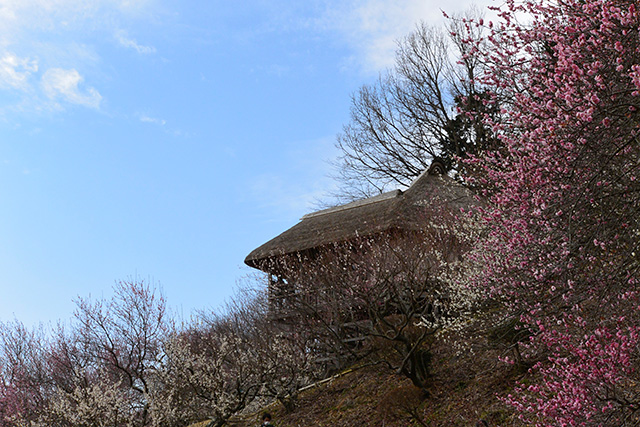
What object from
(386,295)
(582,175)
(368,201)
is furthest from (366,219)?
(582,175)

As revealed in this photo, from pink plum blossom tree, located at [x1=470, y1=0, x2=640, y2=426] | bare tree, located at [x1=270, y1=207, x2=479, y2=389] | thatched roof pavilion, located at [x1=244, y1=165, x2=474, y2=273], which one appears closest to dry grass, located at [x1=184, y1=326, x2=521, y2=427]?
bare tree, located at [x1=270, y1=207, x2=479, y2=389]

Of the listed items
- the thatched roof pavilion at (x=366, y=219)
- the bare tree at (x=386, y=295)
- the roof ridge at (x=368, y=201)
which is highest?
the roof ridge at (x=368, y=201)

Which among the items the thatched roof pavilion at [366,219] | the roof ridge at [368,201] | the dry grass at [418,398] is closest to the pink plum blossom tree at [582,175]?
the dry grass at [418,398]

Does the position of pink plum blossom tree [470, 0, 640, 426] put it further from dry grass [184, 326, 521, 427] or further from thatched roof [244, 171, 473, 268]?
thatched roof [244, 171, 473, 268]

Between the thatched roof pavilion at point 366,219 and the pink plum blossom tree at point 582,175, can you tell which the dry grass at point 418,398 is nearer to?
the pink plum blossom tree at point 582,175

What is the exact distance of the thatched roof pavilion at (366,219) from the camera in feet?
54.2

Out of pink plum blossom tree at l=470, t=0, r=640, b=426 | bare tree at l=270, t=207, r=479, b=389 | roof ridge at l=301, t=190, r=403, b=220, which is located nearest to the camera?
pink plum blossom tree at l=470, t=0, r=640, b=426

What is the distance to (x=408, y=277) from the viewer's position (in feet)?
40.1

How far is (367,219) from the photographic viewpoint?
691 inches

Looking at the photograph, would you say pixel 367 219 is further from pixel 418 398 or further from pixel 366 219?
pixel 418 398

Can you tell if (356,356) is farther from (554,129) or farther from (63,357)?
(63,357)

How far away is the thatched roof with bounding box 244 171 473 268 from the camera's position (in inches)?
651

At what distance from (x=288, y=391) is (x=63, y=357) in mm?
11764

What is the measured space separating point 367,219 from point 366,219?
67 millimetres
